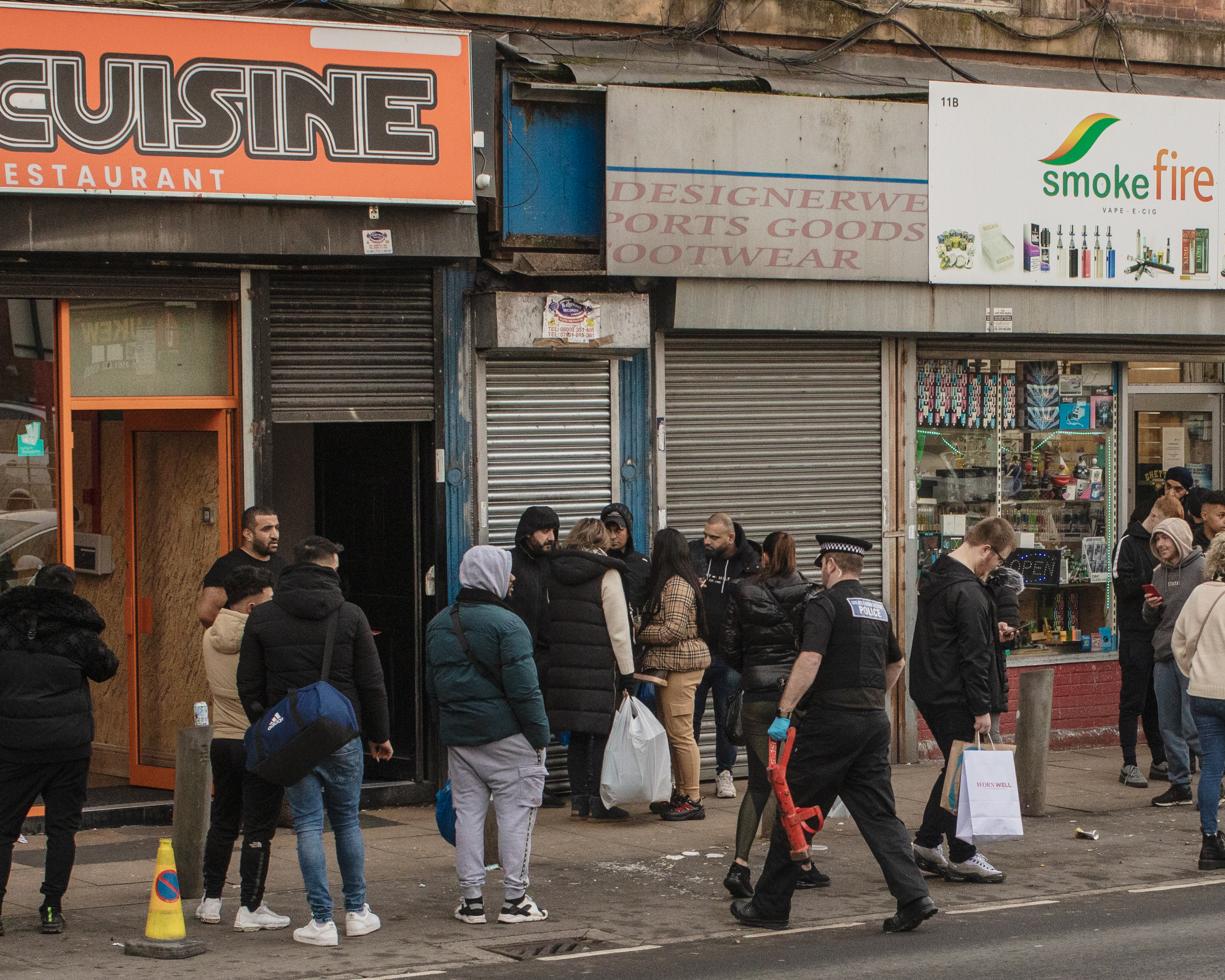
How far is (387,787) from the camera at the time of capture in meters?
11.1

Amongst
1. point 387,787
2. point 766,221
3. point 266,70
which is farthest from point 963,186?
point 387,787

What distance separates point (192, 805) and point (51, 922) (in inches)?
34.0

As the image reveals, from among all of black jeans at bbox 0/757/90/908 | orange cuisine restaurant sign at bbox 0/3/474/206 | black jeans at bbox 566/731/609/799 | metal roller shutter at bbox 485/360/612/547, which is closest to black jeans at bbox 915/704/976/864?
black jeans at bbox 566/731/609/799

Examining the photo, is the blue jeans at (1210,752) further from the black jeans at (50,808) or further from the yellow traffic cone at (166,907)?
the black jeans at (50,808)

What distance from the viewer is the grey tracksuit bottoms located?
7801 millimetres

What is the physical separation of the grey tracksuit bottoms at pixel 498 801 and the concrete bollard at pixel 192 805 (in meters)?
1.24

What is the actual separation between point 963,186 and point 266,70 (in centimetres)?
525

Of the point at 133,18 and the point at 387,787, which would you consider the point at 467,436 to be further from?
the point at 133,18

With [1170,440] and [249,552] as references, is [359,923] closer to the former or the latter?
[249,552]

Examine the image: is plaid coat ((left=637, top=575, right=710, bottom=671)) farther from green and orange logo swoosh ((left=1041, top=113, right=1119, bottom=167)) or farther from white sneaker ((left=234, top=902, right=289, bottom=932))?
green and orange logo swoosh ((left=1041, top=113, right=1119, bottom=167))

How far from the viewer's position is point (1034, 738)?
1072 centimetres

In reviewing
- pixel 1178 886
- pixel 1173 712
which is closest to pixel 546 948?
pixel 1178 886

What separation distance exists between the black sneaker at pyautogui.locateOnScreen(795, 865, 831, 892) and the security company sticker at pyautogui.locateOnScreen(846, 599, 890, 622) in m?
1.60

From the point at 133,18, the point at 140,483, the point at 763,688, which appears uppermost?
the point at 133,18
